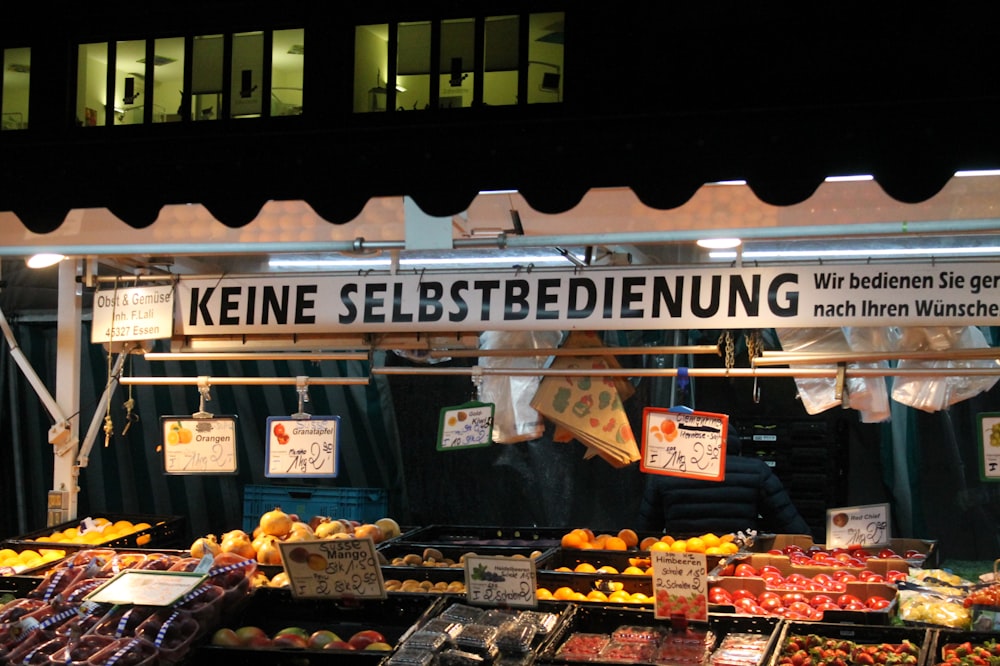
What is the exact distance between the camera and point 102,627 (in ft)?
16.5

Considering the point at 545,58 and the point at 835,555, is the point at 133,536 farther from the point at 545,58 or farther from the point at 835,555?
the point at 545,58

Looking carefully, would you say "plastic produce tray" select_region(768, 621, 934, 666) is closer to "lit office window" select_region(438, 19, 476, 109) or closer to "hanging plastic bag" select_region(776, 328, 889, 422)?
"hanging plastic bag" select_region(776, 328, 889, 422)

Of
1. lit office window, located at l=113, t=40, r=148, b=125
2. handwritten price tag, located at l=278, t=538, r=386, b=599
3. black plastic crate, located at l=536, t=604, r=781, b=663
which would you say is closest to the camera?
lit office window, located at l=113, t=40, r=148, b=125

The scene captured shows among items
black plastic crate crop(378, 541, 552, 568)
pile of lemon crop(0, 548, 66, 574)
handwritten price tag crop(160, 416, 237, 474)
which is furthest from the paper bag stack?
pile of lemon crop(0, 548, 66, 574)

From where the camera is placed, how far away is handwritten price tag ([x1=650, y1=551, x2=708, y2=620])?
499cm

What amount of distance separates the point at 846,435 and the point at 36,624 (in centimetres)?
663

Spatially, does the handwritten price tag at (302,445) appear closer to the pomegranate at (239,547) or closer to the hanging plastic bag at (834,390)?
the pomegranate at (239,547)

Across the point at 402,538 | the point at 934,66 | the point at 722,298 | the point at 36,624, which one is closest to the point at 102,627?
the point at 36,624

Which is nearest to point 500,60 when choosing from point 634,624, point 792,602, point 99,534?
point 634,624

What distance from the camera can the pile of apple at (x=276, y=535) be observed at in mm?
6512

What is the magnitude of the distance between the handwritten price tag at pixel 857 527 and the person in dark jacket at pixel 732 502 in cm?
99

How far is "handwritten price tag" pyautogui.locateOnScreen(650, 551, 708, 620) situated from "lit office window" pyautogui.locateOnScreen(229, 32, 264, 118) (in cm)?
278

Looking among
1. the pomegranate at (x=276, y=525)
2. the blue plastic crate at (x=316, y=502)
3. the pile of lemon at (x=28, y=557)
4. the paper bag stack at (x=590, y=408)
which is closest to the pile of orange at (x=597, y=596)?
the paper bag stack at (x=590, y=408)

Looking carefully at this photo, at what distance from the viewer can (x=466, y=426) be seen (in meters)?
6.86
